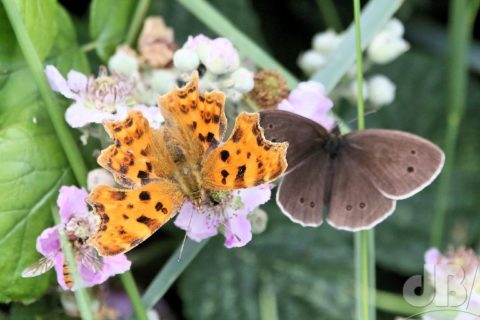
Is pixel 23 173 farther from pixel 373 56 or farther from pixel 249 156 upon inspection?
pixel 373 56

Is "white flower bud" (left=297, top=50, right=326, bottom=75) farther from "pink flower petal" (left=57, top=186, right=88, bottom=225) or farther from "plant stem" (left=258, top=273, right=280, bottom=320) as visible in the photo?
"pink flower petal" (left=57, top=186, right=88, bottom=225)

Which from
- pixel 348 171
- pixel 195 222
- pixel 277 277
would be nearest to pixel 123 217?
pixel 195 222

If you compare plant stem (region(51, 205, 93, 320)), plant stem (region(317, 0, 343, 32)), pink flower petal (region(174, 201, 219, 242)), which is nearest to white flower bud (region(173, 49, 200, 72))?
pink flower petal (region(174, 201, 219, 242))

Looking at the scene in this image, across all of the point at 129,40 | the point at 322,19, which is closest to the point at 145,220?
the point at 129,40

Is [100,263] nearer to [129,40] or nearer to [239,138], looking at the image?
[239,138]

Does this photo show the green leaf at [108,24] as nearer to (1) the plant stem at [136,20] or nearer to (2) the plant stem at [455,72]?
(1) the plant stem at [136,20]

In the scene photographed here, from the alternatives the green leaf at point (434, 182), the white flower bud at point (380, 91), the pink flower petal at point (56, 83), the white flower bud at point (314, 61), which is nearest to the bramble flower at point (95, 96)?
the pink flower petal at point (56, 83)

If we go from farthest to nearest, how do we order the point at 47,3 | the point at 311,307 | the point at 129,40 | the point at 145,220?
the point at 311,307
the point at 129,40
the point at 47,3
the point at 145,220
